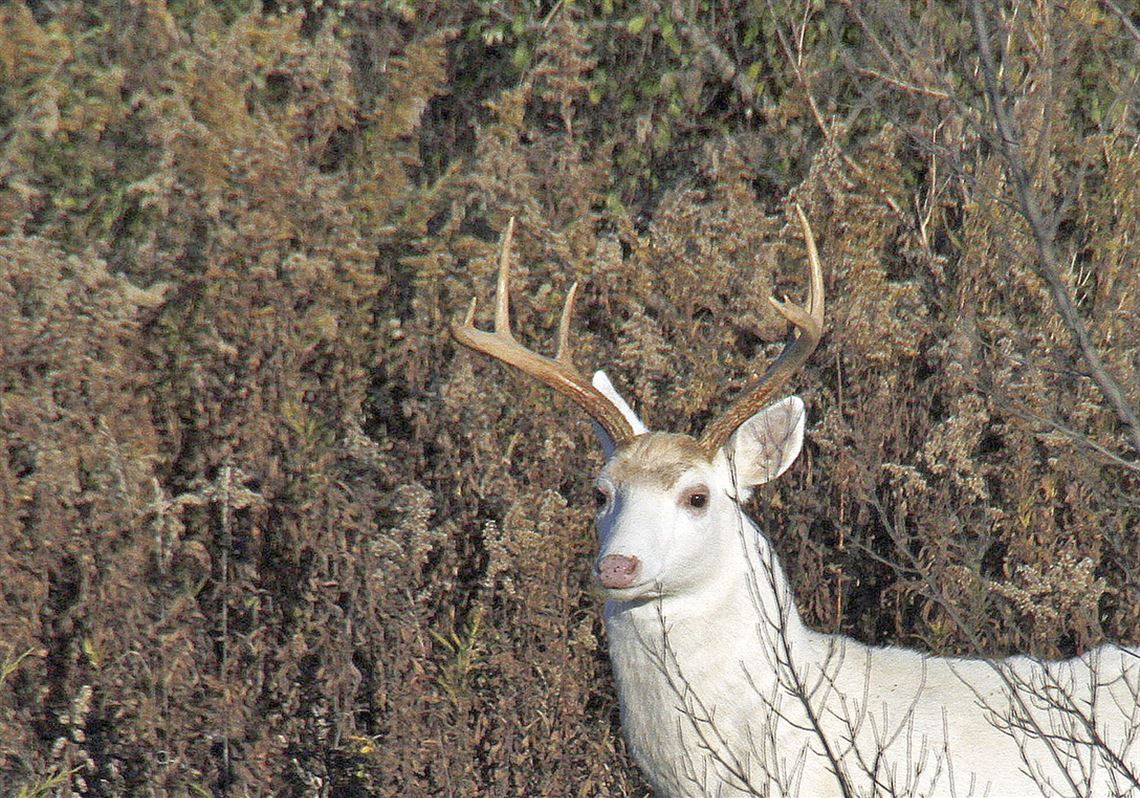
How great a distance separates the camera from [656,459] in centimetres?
451

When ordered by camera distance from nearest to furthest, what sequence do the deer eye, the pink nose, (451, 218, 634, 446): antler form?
the pink nose
the deer eye
(451, 218, 634, 446): antler

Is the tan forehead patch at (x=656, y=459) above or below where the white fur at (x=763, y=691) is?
above

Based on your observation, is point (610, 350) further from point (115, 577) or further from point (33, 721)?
point (33, 721)

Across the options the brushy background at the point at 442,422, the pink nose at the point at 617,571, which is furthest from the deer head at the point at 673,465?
the brushy background at the point at 442,422

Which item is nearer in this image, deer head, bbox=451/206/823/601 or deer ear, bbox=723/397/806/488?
deer head, bbox=451/206/823/601

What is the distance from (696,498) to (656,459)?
0.16m

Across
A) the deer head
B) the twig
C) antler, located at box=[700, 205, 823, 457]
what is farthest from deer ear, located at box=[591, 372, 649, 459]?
the twig

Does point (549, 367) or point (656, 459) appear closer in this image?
point (656, 459)

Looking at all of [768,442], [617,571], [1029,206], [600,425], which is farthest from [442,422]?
[1029,206]

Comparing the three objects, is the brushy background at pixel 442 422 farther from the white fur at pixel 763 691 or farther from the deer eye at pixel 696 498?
the deer eye at pixel 696 498

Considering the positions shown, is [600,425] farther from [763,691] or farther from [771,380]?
[763,691]

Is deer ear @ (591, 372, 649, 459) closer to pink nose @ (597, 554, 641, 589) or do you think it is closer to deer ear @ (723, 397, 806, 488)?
deer ear @ (723, 397, 806, 488)

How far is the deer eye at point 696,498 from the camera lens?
4.46 metres

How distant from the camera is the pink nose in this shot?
4070 millimetres
